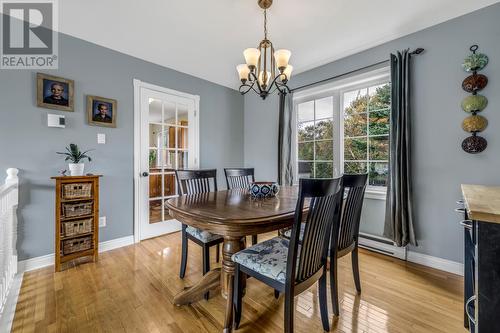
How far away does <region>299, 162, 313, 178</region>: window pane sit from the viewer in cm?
333

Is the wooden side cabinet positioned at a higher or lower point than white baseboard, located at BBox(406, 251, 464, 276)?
higher

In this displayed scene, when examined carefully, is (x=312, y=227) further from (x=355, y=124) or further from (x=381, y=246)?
(x=355, y=124)

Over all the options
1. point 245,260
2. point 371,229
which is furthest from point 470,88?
point 245,260

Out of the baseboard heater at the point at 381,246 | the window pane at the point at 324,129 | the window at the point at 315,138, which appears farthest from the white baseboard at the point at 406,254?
the window pane at the point at 324,129

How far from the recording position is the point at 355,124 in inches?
112

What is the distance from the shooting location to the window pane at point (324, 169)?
3.07 meters

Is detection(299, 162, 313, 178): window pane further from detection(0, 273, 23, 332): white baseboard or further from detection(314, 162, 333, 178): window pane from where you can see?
detection(0, 273, 23, 332): white baseboard

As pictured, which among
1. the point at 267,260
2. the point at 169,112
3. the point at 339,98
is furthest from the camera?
the point at 169,112

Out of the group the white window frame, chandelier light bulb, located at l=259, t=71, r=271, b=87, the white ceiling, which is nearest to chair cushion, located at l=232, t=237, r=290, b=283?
chandelier light bulb, located at l=259, t=71, r=271, b=87

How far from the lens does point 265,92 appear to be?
1.99m

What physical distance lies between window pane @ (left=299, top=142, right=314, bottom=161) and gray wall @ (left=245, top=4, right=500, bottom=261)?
1.29 metres

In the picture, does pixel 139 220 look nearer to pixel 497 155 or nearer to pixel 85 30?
pixel 85 30

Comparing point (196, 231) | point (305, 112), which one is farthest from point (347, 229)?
point (305, 112)

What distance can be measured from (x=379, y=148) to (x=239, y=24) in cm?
211
